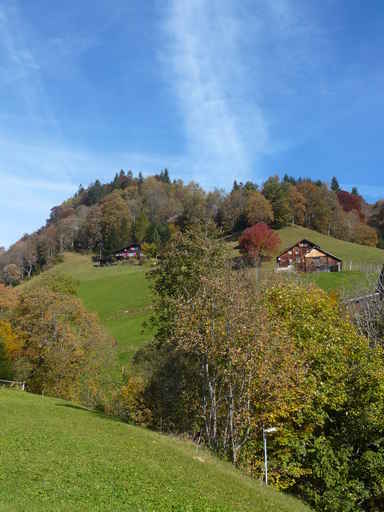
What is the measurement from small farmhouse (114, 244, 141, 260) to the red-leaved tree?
130 ft

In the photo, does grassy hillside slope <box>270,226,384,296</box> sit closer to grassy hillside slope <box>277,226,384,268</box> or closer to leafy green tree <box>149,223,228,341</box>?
grassy hillside slope <box>277,226,384,268</box>

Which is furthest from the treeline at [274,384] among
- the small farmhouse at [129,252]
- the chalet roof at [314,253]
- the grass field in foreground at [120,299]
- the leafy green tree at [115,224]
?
the leafy green tree at [115,224]

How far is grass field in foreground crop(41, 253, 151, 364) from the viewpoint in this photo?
6700 centimetres

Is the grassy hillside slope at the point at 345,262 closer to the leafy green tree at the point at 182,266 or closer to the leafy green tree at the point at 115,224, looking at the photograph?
the leafy green tree at the point at 182,266

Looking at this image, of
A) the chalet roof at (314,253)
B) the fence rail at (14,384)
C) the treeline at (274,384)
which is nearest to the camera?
the treeline at (274,384)

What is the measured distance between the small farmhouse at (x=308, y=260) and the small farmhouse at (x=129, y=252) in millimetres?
53820

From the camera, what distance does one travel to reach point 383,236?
155 metres

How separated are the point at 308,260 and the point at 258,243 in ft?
50.6

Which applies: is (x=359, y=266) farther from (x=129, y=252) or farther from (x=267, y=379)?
(x=267, y=379)

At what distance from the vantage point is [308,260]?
106m

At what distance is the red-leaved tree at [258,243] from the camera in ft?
372

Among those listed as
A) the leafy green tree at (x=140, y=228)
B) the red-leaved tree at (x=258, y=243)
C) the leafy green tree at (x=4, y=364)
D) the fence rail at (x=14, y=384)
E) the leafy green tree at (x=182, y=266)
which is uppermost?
the leafy green tree at (x=140, y=228)

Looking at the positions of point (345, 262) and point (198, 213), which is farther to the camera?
point (198, 213)

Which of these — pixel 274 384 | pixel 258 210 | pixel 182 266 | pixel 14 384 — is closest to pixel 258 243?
pixel 258 210
